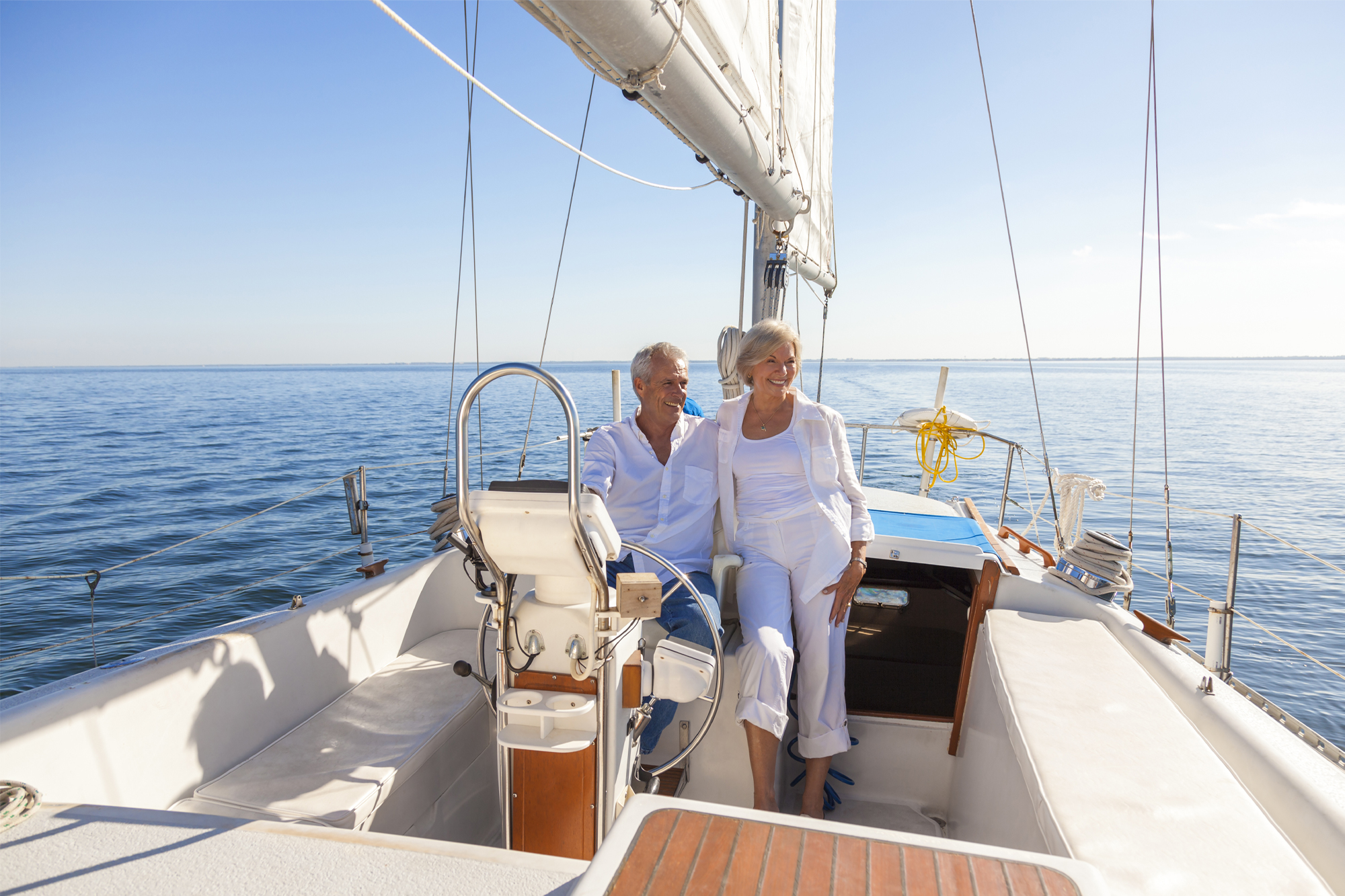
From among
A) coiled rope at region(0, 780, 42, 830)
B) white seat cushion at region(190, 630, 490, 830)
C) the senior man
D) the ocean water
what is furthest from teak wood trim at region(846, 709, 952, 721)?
coiled rope at region(0, 780, 42, 830)

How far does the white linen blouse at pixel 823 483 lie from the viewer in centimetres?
216

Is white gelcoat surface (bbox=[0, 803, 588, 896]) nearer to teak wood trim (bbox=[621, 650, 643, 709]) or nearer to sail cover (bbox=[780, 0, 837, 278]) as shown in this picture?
teak wood trim (bbox=[621, 650, 643, 709])

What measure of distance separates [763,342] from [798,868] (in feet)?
5.20

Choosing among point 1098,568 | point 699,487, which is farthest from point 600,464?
point 1098,568

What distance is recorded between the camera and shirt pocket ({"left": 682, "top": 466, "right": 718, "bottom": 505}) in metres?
2.28

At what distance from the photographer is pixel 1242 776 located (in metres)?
1.38

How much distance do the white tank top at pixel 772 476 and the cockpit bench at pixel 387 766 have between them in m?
1.15

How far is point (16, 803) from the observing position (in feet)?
3.86

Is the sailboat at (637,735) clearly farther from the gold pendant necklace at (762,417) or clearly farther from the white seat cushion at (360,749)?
the gold pendant necklace at (762,417)

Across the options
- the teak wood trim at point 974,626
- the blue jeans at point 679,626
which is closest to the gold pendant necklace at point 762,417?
the blue jeans at point 679,626

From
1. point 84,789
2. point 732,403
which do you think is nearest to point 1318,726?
point 732,403

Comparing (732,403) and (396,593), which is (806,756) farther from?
(396,593)

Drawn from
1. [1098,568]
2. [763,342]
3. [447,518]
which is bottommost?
[1098,568]

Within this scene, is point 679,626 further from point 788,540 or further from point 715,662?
point 788,540
